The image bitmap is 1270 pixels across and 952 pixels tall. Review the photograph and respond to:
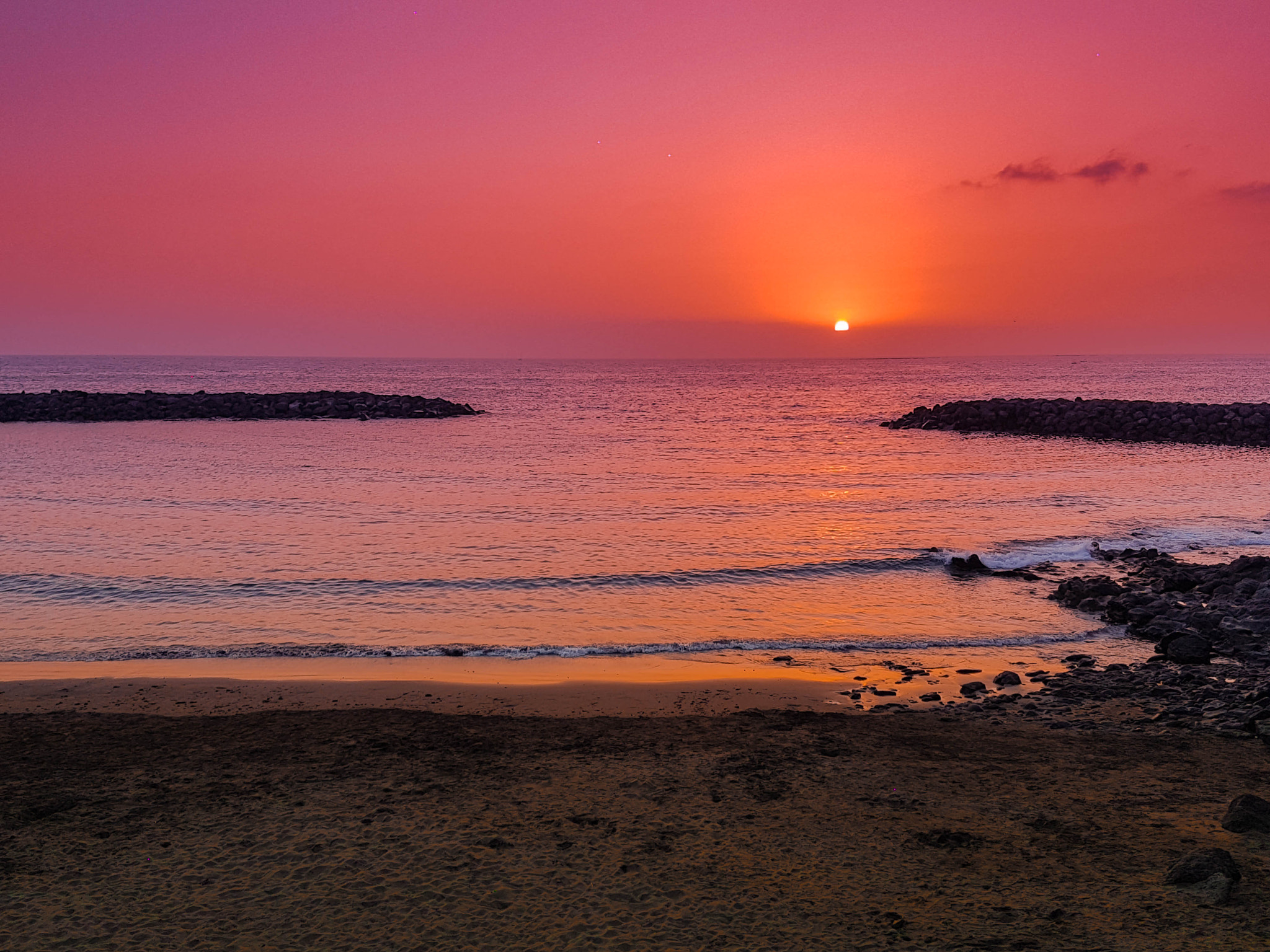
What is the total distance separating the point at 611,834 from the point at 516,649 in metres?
5.94

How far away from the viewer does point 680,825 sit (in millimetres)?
7027

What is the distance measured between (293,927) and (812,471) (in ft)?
99.1

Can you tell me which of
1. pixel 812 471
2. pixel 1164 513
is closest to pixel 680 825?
pixel 1164 513

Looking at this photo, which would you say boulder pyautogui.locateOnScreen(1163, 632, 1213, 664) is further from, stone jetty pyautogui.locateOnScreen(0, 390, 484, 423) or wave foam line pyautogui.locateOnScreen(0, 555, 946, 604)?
stone jetty pyautogui.locateOnScreen(0, 390, 484, 423)

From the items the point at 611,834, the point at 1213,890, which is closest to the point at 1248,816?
the point at 1213,890

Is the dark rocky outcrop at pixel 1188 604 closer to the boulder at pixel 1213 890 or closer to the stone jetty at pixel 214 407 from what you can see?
the boulder at pixel 1213 890

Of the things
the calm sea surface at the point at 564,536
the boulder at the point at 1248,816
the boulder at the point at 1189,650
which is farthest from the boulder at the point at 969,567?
the boulder at the point at 1248,816

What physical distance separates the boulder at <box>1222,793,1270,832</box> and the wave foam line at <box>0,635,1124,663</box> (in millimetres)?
5856

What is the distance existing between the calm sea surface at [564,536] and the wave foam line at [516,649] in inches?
2.1

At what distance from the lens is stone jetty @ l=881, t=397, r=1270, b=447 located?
47688 mm

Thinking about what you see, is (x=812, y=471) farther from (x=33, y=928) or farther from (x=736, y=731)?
(x=33, y=928)

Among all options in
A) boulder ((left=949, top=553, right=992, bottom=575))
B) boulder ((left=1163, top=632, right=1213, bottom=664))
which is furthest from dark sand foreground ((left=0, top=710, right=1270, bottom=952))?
boulder ((left=949, top=553, right=992, bottom=575))

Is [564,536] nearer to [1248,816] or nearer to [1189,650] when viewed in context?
[1189,650]

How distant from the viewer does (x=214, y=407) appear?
6450cm
